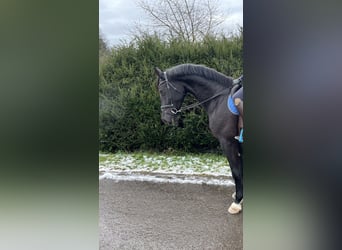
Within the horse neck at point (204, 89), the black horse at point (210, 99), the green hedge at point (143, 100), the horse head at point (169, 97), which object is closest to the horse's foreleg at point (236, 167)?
the black horse at point (210, 99)

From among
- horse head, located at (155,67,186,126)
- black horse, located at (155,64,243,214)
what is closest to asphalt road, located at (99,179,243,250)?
black horse, located at (155,64,243,214)

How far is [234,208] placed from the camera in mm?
1812

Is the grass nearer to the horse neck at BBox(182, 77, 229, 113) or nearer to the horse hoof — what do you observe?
the horse hoof

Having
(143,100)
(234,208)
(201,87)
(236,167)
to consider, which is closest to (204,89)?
(201,87)

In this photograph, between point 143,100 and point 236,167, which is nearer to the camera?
point 236,167

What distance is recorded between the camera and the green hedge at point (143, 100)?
6.42 feet

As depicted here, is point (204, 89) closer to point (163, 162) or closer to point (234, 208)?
point (163, 162)

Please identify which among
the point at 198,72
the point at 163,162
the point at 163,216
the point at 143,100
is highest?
the point at 198,72

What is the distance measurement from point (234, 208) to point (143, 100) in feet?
3.20

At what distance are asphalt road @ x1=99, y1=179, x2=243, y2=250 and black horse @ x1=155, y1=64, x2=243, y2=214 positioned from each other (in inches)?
5.9

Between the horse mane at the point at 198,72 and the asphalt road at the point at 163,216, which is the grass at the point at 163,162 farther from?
the horse mane at the point at 198,72

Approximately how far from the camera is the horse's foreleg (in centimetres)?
180
